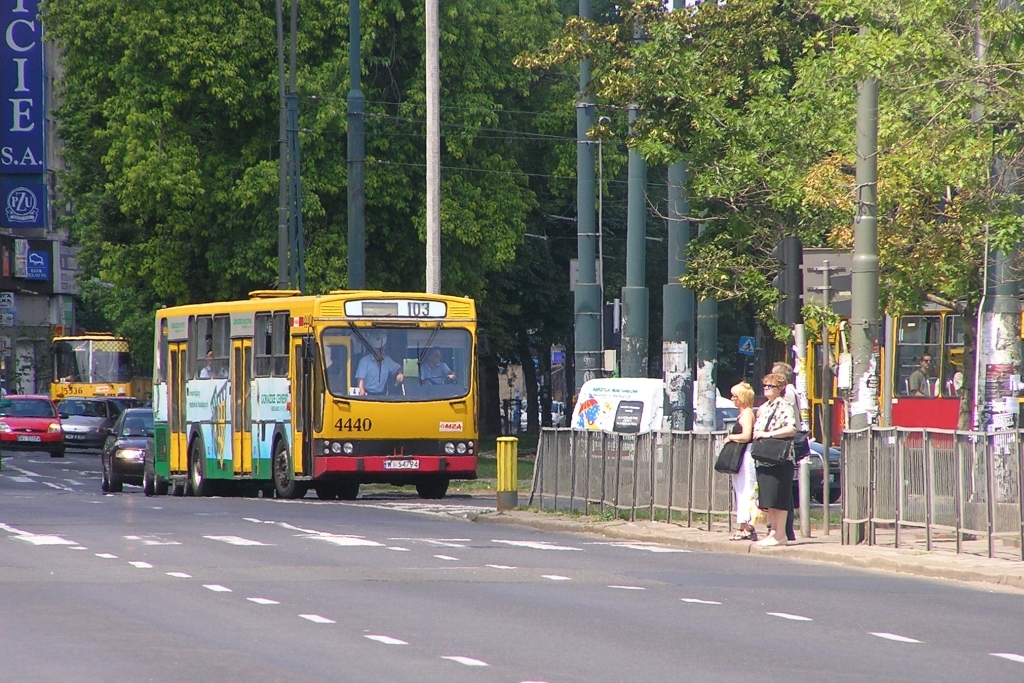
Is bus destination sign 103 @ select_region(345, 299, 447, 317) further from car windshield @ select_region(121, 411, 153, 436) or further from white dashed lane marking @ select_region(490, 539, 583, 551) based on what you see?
car windshield @ select_region(121, 411, 153, 436)

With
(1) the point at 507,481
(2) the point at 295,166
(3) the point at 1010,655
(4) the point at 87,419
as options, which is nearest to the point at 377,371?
(1) the point at 507,481

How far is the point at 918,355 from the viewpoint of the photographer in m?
32.2

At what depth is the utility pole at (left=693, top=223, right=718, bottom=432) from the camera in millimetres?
29062

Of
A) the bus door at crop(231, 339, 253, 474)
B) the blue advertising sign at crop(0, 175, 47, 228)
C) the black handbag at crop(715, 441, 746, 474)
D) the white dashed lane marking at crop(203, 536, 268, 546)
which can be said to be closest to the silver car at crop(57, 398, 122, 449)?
the blue advertising sign at crop(0, 175, 47, 228)

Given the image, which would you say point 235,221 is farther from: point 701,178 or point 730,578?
point 730,578

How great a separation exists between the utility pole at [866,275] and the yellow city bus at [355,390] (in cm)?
943

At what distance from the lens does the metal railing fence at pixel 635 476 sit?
21203 mm

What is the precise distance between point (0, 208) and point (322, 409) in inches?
1044

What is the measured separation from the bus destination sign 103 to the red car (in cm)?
2807

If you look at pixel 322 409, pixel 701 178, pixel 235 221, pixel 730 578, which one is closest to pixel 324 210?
pixel 235 221

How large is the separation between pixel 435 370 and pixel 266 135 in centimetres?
1584

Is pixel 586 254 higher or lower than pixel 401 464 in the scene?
higher

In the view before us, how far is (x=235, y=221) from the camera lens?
42.3m

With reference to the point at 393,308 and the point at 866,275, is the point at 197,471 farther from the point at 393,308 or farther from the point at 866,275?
the point at 866,275
